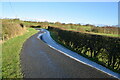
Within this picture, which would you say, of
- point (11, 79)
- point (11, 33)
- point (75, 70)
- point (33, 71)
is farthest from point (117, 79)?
point (11, 33)

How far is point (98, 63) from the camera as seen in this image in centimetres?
1027

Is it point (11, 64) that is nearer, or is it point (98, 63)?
point (11, 64)

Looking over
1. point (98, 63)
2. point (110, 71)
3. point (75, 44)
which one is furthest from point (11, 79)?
point (75, 44)

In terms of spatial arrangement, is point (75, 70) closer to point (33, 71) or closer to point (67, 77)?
point (67, 77)

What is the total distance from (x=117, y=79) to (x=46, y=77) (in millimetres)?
3076

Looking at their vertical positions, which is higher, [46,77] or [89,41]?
[89,41]

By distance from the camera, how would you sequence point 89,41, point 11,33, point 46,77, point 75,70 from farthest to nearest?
point 11,33 → point 89,41 → point 75,70 → point 46,77

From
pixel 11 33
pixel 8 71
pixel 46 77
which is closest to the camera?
pixel 46 77

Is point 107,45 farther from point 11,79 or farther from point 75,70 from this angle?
point 11,79

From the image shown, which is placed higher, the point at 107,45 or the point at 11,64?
the point at 107,45

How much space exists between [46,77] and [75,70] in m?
1.83

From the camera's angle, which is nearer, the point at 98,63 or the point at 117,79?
the point at 117,79

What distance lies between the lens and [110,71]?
8.75 meters

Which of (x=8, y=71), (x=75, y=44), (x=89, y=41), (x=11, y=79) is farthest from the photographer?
(x=75, y=44)
